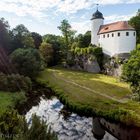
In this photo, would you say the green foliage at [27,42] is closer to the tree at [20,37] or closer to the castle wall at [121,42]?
the tree at [20,37]

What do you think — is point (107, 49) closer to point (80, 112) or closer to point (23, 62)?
point (23, 62)

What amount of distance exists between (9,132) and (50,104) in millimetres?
20147

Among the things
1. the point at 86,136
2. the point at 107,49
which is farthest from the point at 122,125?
the point at 107,49

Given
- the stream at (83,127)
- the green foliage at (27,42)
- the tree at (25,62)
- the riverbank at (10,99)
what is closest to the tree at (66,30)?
the green foliage at (27,42)

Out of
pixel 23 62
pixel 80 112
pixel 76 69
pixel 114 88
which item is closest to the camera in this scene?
pixel 80 112

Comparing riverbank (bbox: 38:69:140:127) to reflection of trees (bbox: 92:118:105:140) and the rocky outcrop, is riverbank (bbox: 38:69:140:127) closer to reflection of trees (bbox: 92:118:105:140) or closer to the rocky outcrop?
reflection of trees (bbox: 92:118:105:140)

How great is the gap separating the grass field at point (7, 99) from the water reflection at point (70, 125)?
253cm

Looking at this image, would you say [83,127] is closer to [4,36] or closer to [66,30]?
[4,36]

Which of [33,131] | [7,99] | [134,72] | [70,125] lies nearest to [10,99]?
[7,99]

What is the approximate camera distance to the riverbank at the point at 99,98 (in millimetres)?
26672

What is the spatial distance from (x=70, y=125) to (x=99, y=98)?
754 cm

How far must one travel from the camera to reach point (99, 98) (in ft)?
109

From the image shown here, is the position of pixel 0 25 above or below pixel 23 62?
above

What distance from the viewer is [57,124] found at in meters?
27.1
